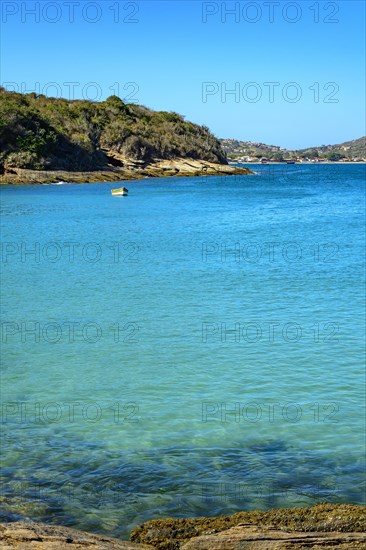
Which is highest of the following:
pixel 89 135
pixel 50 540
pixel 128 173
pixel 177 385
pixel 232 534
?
pixel 89 135

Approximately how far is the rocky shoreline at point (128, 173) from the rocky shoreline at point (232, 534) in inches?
2790

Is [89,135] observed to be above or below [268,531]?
above

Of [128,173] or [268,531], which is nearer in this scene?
[268,531]

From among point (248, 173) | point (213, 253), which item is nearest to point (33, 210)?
point (213, 253)

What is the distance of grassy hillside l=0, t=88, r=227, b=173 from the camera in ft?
268

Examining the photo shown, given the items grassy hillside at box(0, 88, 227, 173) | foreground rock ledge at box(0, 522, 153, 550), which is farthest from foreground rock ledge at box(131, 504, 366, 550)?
grassy hillside at box(0, 88, 227, 173)

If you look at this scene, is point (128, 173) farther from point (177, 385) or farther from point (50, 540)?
point (50, 540)

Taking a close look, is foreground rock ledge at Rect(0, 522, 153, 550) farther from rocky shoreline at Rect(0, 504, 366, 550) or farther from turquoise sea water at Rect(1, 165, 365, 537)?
turquoise sea water at Rect(1, 165, 365, 537)

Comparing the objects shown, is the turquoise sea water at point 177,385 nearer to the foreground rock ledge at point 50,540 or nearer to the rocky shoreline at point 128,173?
the foreground rock ledge at point 50,540

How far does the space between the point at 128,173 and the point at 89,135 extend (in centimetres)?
871

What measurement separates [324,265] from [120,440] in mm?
15504

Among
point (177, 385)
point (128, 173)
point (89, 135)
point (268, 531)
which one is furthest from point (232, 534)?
point (89, 135)

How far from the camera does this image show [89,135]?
3812 inches

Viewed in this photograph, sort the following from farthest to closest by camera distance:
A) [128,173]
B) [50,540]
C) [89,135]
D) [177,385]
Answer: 1. [89,135]
2. [128,173]
3. [177,385]
4. [50,540]
